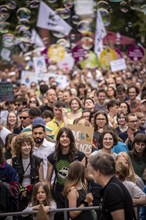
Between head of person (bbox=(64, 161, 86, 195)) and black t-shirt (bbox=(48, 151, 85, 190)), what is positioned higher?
head of person (bbox=(64, 161, 86, 195))

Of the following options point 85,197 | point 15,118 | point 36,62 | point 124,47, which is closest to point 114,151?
point 85,197

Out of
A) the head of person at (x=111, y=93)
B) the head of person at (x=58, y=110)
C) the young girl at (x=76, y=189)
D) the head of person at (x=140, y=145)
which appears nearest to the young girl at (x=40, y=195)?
the young girl at (x=76, y=189)

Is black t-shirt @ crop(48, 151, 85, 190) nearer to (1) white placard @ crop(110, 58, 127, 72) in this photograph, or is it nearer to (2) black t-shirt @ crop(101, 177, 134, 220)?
(2) black t-shirt @ crop(101, 177, 134, 220)

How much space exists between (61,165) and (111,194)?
10.8 feet

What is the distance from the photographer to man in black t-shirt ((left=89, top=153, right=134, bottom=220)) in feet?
28.9

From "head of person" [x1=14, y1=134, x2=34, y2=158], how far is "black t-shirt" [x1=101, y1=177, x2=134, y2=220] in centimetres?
335

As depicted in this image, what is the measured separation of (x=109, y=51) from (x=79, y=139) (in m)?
14.9

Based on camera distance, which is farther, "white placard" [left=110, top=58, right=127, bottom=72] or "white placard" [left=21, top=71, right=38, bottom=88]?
"white placard" [left=21, top=71, right=38, bottom=88]

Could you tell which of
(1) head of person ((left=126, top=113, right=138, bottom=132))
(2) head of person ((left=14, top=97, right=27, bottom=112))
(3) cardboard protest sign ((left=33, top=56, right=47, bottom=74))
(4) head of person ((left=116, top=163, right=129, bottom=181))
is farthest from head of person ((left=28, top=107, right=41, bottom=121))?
(3) cardboard protest sign ((left=33, top=56, right=47, bottom=74))

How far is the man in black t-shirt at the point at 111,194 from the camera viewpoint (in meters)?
8.80

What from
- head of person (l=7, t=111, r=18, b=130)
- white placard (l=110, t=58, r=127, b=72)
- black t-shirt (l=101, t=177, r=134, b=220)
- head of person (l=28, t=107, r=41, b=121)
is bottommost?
white placard (l=110, t=58, r=127, b=72)

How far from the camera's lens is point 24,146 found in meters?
12.1

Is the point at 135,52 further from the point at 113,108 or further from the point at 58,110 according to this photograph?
the point at 58,110

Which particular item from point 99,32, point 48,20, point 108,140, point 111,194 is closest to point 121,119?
point 108,140
